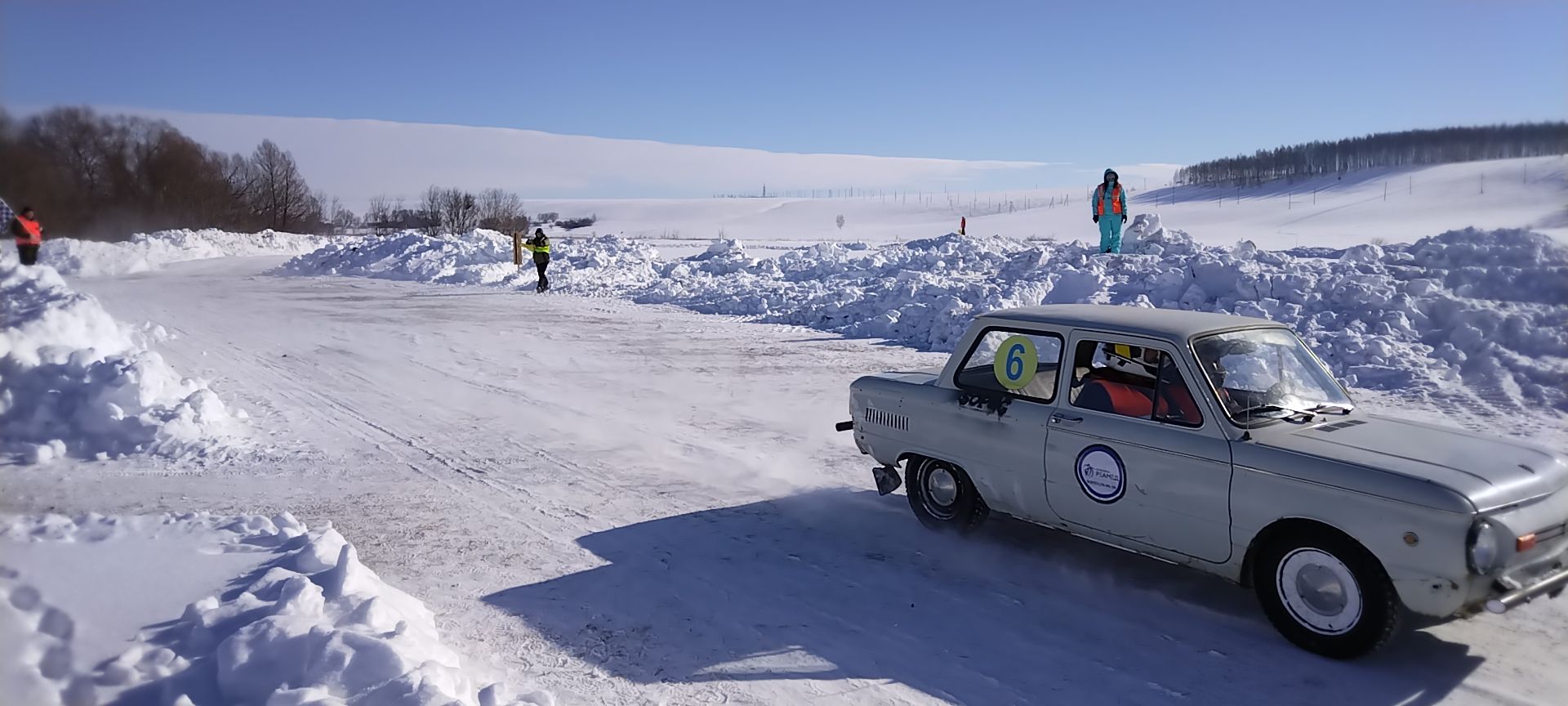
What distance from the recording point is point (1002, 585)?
221 inches

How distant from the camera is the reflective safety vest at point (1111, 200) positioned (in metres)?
19.6

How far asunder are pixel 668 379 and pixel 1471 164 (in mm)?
86554

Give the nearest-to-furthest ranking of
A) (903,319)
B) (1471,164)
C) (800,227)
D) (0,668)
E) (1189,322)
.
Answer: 1. (0,668)
2. (1189,322)
3. (903,319)
4. (1471,164)
5. (800,227)

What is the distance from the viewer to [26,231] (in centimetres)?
730

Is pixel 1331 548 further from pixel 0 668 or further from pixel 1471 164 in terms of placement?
pixel 1471 164

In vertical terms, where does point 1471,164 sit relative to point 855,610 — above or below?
above

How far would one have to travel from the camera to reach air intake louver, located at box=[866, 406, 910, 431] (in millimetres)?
6668

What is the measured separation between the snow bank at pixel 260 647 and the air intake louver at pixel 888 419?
325 centimetres

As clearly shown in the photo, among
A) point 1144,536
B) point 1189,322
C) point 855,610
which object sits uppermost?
point 1189,322

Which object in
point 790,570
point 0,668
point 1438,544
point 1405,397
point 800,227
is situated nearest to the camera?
point 0,668

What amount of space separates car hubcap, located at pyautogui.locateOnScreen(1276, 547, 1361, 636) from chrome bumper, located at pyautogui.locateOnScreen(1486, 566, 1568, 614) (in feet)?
1.68

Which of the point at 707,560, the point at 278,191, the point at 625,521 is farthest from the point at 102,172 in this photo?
the point at 278,191

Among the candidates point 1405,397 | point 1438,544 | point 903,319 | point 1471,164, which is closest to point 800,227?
point 1471,164

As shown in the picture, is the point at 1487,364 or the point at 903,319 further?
the point at 903,319
